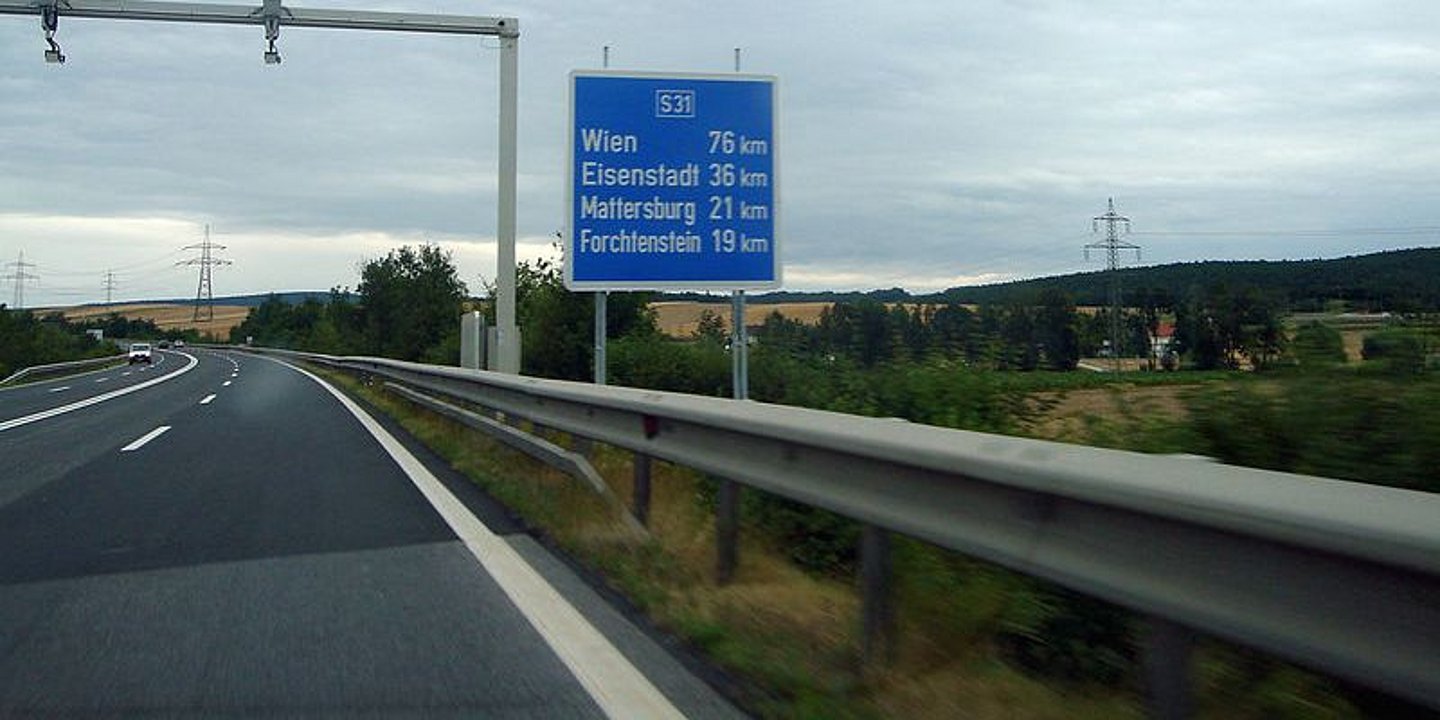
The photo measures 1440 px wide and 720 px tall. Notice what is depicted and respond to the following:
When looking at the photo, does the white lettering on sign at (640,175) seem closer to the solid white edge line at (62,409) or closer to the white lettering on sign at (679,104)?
the white lettering on sign at (679,104)

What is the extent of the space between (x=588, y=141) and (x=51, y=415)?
47.7ft

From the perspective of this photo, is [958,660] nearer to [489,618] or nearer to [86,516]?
[489,618]

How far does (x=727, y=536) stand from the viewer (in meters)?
6.50

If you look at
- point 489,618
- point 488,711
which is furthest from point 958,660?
point 489,618

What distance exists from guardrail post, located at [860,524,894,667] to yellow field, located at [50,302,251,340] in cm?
17825

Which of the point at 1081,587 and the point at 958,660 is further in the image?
the point at 958,660

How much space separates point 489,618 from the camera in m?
6.26

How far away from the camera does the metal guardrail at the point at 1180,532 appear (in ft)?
8.55

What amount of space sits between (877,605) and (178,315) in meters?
199

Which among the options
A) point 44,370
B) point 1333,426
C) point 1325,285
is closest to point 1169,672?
point 1333,426

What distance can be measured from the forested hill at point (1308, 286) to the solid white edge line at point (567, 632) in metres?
3.49

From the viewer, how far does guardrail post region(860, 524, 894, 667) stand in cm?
476

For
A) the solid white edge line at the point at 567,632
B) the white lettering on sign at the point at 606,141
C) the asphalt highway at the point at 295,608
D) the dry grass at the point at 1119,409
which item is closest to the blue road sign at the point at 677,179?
the white lettering on sign at the point at 606,141

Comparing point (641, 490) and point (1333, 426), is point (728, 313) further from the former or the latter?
point (1333, 426)
